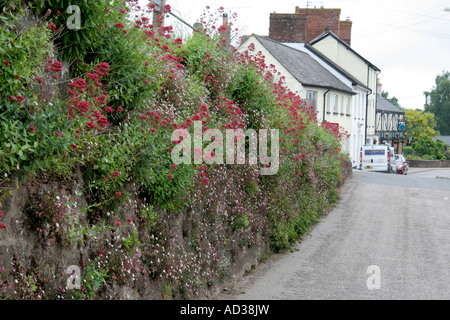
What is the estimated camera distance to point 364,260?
10430 mm

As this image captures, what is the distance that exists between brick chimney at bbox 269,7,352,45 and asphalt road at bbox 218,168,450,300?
1007 inches

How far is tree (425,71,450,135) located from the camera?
107 metres

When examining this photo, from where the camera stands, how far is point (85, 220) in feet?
16.4

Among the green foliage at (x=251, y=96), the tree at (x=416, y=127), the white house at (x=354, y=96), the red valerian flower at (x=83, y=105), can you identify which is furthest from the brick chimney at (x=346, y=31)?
the red valerian flower at (x=83, y=105)

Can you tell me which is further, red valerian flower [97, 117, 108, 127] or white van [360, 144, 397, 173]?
white van [360, 144, 397, 173]

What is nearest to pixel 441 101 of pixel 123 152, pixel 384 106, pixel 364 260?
pixel 384 106

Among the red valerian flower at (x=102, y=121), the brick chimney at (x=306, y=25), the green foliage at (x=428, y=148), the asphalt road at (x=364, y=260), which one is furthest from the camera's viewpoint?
the green foliage at (x=428, y=148)

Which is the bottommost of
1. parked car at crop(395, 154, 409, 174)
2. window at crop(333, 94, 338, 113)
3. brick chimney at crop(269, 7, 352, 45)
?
parked car at crop(395, 154, 409, 174)

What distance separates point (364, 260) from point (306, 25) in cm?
3496

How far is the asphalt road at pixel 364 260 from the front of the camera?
8.30 m

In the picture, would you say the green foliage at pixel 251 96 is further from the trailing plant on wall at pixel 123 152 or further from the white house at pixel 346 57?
the white house at pixel 346 57

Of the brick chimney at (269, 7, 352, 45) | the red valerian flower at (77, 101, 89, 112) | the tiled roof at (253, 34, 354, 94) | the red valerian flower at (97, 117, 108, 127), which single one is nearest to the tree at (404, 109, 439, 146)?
the brick chimney at (269, 7, 352, 45)

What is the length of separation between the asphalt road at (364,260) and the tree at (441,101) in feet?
319

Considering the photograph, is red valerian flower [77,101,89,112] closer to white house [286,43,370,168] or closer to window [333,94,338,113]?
window [333,94,338,113]
